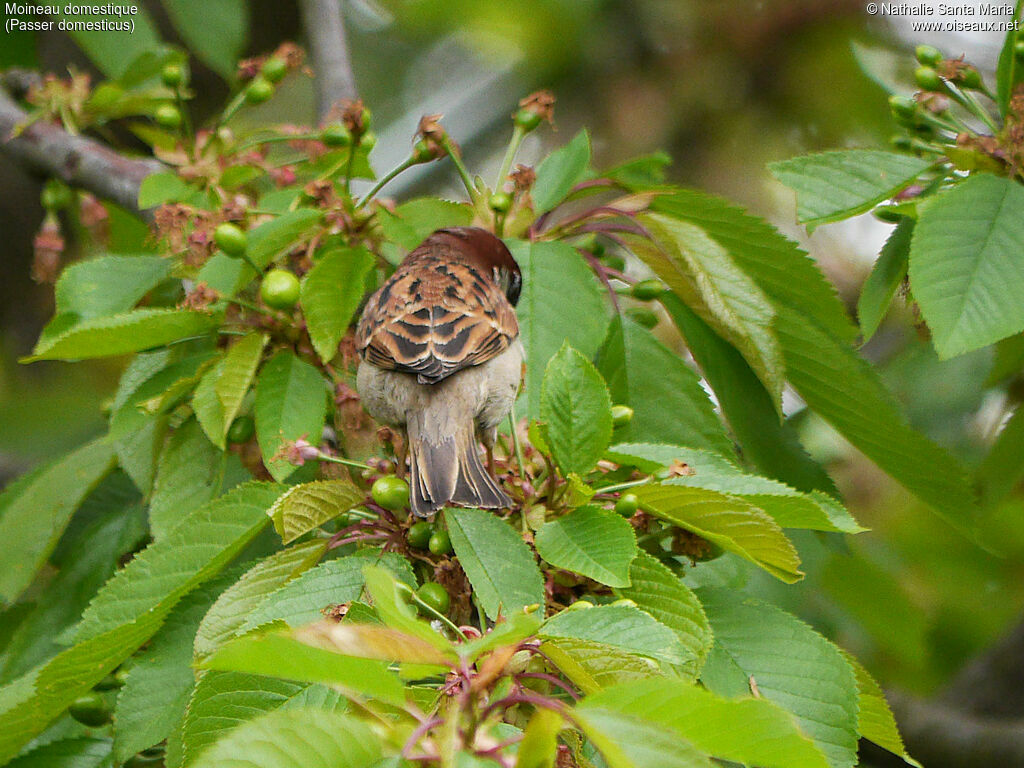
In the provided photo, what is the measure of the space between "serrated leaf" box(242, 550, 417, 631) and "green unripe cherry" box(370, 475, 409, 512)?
0.15 metres

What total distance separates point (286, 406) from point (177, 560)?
48 centimetres

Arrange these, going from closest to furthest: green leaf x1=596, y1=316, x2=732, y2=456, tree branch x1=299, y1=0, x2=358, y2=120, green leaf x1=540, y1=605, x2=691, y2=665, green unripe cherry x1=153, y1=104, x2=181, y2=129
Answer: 1. green leaf x1=540, y1=605, x2=691, y2=665
2. green leaf x1=596, y1=316, x2=732, y2=456
3. green unripe cherry x1=153, y1=104, x2=181, y2=129
4. tree branch x1=299, y1=0, x2=358, y2=120

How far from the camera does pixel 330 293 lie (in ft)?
8.19

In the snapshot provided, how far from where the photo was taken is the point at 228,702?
1697 millimetres

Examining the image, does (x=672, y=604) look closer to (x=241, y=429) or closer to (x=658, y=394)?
(x=658, y=394)

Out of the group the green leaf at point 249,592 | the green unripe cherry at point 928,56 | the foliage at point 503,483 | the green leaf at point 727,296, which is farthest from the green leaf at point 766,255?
the green leaf at point 249,592

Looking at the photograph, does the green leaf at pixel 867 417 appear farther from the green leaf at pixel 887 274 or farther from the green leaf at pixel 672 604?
the green leaf at pixel 672 604

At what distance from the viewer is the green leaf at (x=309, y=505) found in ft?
6.27

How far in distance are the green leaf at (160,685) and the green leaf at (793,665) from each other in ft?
3.48

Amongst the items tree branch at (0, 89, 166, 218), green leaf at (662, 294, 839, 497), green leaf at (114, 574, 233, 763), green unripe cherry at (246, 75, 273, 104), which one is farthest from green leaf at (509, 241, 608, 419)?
tree branch at (0, 89, 166, 218)

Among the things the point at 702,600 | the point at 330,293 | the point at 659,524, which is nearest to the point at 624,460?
the point at 659,524

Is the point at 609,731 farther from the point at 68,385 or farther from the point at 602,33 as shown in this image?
the point at 602,33

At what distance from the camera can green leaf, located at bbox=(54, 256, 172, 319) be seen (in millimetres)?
2758

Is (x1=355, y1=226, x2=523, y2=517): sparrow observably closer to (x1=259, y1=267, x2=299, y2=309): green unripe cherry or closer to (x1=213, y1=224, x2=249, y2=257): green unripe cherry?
(x1=259, y1=267, x2=299, y2=309): green unripe cherry
